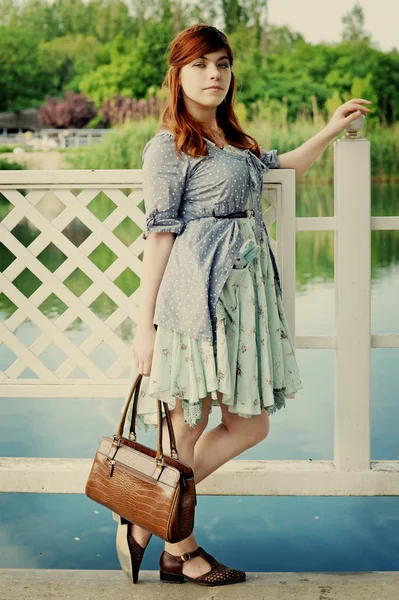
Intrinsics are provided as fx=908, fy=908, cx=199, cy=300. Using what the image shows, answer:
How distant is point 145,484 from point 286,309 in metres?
0.83

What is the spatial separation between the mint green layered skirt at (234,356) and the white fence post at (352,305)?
1.71ft

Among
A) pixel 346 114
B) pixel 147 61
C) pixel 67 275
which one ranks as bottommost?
pixel 67 275

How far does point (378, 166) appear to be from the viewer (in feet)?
55.3

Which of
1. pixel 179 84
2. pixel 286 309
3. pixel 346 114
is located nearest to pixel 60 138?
pixel 286 309

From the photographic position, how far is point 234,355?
7.16ft

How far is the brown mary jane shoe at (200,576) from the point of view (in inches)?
87.8

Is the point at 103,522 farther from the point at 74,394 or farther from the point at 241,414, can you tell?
the point at 241,414

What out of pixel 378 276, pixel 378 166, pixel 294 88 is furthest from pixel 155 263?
pixel 294 88

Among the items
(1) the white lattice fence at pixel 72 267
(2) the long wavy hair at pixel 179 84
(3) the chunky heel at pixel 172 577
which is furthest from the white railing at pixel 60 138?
(3) the chunky heel at pixel 172 577

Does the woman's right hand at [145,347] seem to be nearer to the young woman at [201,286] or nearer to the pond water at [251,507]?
the young woman at [201,286]

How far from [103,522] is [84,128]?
1953 cm

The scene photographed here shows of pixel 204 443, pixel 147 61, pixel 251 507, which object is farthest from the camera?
pixel 147 61

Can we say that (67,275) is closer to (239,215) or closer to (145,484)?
(239,215)

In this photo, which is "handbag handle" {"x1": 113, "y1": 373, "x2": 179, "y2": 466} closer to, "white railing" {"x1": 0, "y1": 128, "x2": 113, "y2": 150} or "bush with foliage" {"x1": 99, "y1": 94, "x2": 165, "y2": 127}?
"white railing" {"x1": 0, "y1": 128, "x2": 113, "y2": 150}
